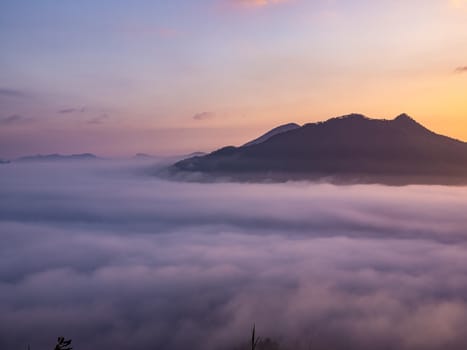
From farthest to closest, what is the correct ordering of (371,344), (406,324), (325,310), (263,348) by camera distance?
(325,310) → (406,324) → (371,344) → (263,348)

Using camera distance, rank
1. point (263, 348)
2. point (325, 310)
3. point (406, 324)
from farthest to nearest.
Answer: point (325, 310), point (406, 324), point (263, 348)

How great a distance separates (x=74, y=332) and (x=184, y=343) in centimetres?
5130

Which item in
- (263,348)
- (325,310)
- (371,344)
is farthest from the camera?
(325,310)

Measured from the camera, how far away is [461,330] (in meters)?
168

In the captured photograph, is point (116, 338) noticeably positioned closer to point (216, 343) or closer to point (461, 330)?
point (216, 343)

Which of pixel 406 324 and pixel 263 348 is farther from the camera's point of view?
pixel 406 324

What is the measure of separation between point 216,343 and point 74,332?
215 ft

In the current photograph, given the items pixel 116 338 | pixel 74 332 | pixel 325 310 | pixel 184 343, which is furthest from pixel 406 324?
pixel 74 332

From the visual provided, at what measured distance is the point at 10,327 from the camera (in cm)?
19062

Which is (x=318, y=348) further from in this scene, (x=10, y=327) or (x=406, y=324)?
(x=10, y=327)

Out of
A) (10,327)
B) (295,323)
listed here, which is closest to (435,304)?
(295,323)

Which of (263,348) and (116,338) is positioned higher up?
(263,348)

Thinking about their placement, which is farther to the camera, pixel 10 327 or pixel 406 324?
pixel 10 327

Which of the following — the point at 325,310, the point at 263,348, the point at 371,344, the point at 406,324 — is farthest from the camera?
the point at 325,310
